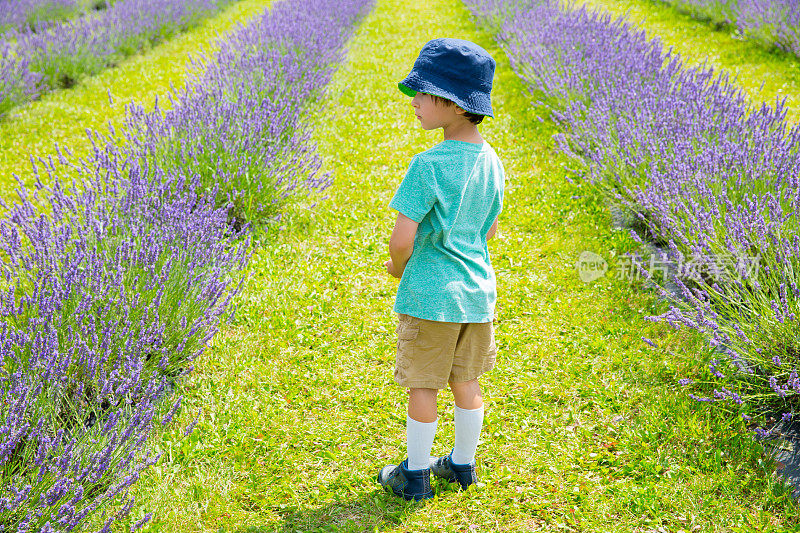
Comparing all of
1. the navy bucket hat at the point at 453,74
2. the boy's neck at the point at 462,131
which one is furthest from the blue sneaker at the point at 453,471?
the navy bucket hat at the point at 453,74

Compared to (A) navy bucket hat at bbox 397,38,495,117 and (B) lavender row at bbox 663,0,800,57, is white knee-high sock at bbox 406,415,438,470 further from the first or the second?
(B) lavender row at bbox 663,0,800,57

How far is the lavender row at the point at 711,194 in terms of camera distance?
2461mm

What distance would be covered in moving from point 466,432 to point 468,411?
10 cm

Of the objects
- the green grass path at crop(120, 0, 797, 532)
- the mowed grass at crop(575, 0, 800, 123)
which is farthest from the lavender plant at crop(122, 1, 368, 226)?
the mowed grass at crop(575, 0, 800, 123)

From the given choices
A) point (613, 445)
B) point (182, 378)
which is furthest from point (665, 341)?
point (182, 378)

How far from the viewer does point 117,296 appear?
2.48 metres

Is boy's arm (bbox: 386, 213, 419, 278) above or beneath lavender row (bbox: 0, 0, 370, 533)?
above

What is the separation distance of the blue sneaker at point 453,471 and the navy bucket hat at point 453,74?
1.31 metres

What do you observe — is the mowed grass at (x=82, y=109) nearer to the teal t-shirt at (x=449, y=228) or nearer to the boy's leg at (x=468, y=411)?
the teal t-shirt at (x=449, y=228)

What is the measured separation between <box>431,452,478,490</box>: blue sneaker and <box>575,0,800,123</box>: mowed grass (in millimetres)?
4641

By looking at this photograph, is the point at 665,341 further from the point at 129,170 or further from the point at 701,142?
the point at 129,170

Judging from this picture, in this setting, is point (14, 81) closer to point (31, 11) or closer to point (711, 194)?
point (31, 11)

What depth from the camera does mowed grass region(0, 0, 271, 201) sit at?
539 centimetres

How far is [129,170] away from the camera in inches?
130
